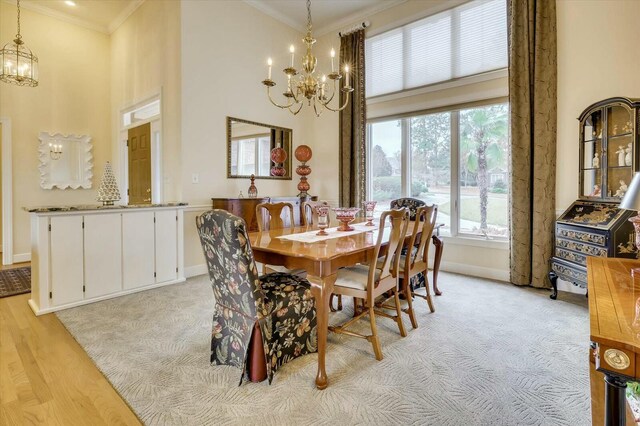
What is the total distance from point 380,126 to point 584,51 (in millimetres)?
2477

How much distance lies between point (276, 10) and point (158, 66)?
195 cm

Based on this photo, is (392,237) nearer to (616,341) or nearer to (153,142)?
(616,341)

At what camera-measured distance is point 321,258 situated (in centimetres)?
177

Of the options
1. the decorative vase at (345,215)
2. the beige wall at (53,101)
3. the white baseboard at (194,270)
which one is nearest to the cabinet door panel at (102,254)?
the white baseboard at (194,270)

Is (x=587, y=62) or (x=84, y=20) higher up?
(x=84, y=20)

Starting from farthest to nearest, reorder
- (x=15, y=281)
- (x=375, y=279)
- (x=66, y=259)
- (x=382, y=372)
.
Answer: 1. (x=15, y=281)
2. (x=66, y=259)
3. (x=375, y=279)
4. (x=382, y=372)

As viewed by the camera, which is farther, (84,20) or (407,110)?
(84,20)

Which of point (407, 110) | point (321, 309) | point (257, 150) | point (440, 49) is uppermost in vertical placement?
point (440, 49)

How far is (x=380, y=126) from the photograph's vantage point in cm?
500

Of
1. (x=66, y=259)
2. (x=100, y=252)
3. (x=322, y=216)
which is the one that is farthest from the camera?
(x=100, y=252)

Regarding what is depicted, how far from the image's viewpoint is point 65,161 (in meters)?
5.18

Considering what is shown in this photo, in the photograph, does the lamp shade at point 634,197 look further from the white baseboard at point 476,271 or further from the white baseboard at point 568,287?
the white baseboard at point 476,271

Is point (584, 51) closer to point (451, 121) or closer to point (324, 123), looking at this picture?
point (451, 121)

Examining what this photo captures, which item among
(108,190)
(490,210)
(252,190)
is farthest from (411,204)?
(108,190)
